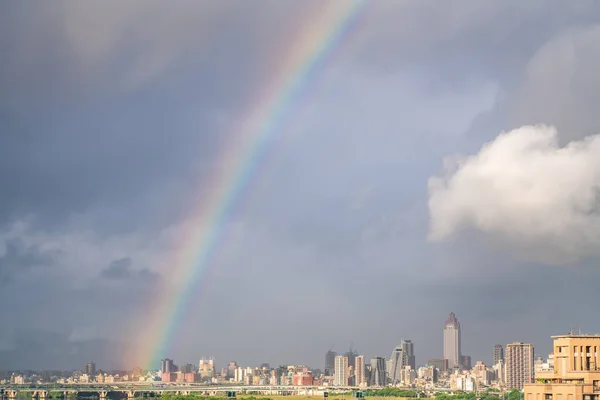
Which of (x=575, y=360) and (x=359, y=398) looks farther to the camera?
(x=359, y=398)

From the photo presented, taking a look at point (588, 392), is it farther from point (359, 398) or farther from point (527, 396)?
point (359, 398)

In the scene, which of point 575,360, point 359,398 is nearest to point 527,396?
point 575,360

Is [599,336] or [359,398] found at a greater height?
[599,336]

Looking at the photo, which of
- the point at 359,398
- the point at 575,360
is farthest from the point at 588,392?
the point at 359,398

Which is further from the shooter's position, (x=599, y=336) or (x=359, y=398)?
(x=359, y=398)

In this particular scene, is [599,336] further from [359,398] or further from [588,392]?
[359,398]
